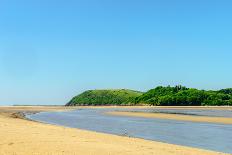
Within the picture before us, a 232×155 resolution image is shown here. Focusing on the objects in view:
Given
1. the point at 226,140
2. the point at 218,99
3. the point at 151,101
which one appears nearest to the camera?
the point at 226,140

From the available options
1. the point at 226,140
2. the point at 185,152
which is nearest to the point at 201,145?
the point at 226,140

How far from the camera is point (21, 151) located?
59.2 feet

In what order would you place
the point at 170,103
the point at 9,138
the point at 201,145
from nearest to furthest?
the point at 9,138, the point at 201,145, the point at 170,103

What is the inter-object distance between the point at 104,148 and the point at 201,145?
338 inches

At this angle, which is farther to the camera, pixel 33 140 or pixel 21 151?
pixel 33 140

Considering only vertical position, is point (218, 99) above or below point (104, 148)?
above

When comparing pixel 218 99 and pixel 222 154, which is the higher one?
pixel 218 99

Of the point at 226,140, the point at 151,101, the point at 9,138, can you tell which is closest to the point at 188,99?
the point at 151,101

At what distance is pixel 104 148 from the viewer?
2006 centimetres

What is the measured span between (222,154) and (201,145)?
15.9ft

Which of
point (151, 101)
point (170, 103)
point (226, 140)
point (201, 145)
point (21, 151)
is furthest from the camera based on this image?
point (151, 101)

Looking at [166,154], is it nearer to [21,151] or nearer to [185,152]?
[185,152]

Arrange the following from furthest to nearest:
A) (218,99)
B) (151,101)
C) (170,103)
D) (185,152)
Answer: (151,101), (170,103), (218,99), (185,152)

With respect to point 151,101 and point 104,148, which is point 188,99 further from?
point 104,148
